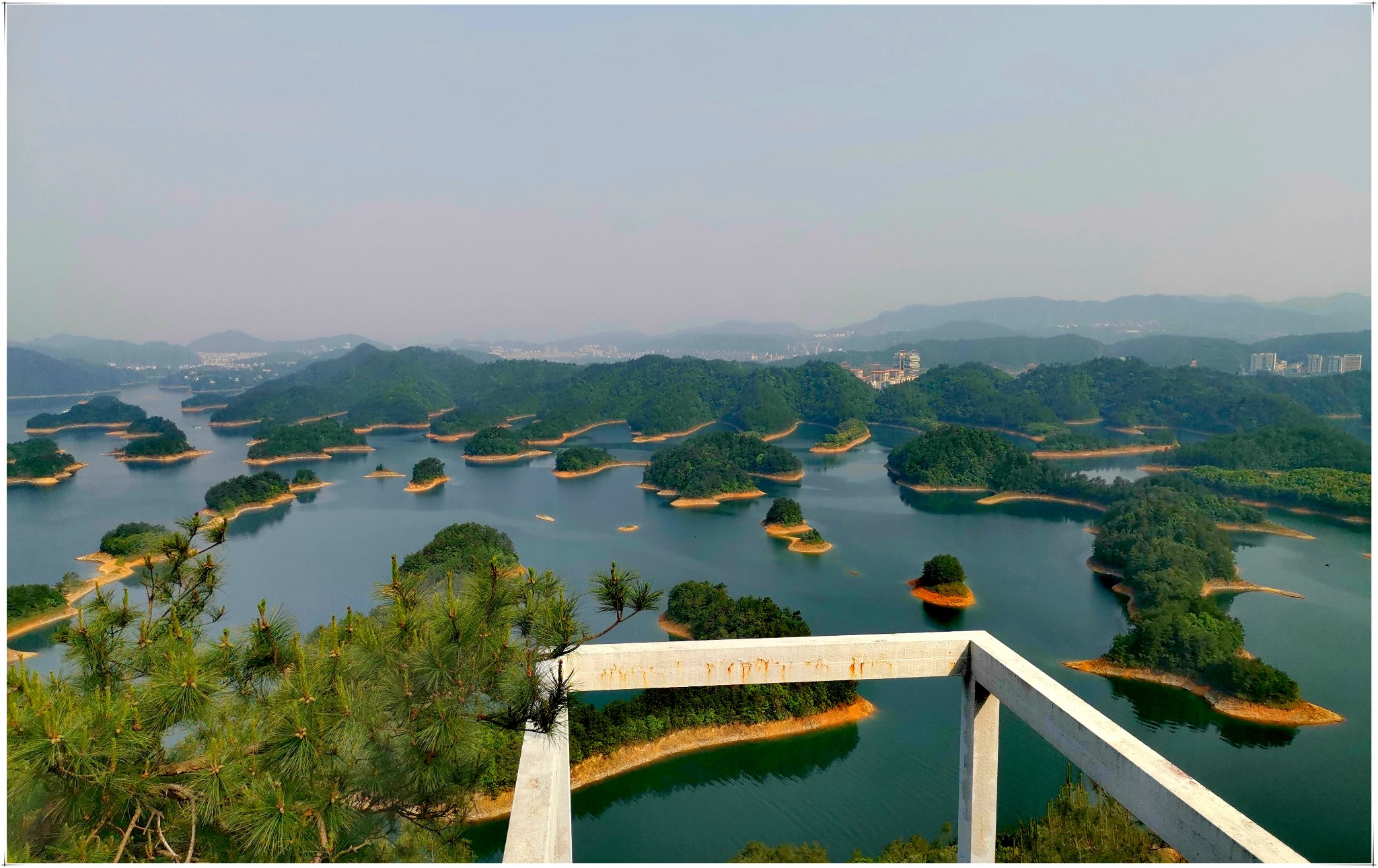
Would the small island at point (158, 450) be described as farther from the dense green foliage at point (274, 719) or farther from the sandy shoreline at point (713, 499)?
the dense green foliage at point (274, 719)

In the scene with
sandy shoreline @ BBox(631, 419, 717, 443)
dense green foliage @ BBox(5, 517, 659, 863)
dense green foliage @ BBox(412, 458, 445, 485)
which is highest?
dense green foliage @ BBox(5, 517, 659, 863)

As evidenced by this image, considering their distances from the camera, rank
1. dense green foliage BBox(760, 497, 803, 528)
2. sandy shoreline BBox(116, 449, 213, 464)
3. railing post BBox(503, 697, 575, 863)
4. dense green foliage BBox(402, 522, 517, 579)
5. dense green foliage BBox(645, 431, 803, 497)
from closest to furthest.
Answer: railing post BBox(503, 697, 575, 863) → dense green foliage BBox(402, 522, 517, 579) → dense green foliage BBox(760, 497, 803, 528) → dense green foliage BBox(645, 431, 803, 497) → sandy shoreline BBox(116, 449, 213, 464)

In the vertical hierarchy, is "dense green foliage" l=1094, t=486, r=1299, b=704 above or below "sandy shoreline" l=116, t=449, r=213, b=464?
below

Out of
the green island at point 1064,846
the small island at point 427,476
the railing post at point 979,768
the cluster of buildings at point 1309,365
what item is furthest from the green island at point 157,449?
the cluster of buildings at point 1309,365

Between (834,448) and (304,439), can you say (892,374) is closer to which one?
(834,448)

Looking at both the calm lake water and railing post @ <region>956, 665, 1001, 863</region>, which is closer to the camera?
railing post @ <region>956, 665, 1001, 863</region>

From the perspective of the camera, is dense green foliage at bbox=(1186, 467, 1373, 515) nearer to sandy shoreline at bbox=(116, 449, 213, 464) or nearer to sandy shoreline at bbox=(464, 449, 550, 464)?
sandy shoreline at bbox=(464, 449, 550, 464)

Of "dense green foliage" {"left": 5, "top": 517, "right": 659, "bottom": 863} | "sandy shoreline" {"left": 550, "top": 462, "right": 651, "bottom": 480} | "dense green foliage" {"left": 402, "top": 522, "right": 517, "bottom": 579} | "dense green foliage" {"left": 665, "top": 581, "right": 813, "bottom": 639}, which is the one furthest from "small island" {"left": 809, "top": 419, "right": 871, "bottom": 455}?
"dense green foliage" {"left": 5, "top": 517, "right": 659, "bottom": 863}

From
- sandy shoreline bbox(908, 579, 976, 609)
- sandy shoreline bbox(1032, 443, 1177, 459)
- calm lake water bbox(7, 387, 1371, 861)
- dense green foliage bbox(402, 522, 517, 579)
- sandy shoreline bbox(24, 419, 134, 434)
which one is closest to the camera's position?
calm lake water bbox(7, 387, 1371, 861)
